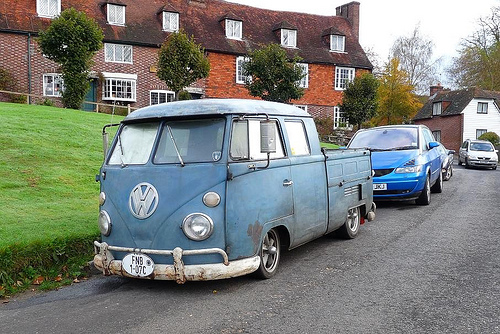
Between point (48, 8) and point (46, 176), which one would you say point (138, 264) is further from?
point (48, 8)

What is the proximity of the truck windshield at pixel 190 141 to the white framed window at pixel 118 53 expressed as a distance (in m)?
28.4

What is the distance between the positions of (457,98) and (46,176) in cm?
4764

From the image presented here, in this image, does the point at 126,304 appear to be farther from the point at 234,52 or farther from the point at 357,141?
the point at 234,52

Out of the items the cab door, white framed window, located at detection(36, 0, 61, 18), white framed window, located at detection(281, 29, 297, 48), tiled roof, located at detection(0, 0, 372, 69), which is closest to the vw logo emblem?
the cab door

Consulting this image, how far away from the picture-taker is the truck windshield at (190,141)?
5.47 metres

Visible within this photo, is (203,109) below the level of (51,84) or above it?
below

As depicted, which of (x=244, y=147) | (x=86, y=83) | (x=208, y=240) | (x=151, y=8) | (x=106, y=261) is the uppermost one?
(x=151, y=8)

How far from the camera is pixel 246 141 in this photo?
5.62 meters

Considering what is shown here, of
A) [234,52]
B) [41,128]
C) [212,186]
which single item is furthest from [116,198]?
[234,52]

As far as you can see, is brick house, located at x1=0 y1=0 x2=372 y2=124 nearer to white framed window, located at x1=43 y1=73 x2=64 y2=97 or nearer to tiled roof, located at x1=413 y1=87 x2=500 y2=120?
white framed window, located at x1=43 y1=73 x2=64 y2=97

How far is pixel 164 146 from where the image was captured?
18.5 feet

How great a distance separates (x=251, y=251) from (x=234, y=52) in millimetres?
31499

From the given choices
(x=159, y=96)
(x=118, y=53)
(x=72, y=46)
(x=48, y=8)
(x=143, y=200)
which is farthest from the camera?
(x=159, y=96)

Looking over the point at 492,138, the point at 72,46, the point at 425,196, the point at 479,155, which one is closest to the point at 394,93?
the point at 492,138
